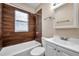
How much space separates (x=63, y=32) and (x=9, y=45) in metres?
1.69

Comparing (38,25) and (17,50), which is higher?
(38,25)

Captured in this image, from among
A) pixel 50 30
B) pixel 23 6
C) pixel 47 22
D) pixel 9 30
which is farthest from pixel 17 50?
pixel 23 6

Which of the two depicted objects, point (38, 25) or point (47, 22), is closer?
point (47, 22)

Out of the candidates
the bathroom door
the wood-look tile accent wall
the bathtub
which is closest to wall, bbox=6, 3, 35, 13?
the wood-look tile accent wall

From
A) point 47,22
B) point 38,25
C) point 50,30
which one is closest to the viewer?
point 50,30

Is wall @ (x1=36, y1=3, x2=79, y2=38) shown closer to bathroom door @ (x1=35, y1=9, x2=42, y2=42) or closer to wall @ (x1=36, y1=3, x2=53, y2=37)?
wall @ (x1=36, y1=3, x2=53, y2=37)

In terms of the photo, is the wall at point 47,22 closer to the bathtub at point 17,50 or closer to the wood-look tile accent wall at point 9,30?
the bathtub at point 17,50

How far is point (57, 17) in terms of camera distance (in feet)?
6.19

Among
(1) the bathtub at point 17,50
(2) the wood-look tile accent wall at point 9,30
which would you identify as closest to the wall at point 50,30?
(1) the bathtub at point 17,50

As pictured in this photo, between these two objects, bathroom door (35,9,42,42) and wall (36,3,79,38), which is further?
bathroom door (35,9,42,42)

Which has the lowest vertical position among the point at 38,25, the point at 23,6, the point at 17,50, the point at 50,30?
the point at 17,50

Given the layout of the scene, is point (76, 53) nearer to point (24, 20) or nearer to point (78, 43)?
point (78, 43)

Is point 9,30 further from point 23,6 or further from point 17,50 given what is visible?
point 23,6

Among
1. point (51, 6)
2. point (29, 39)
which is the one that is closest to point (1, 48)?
point (29, 39)
